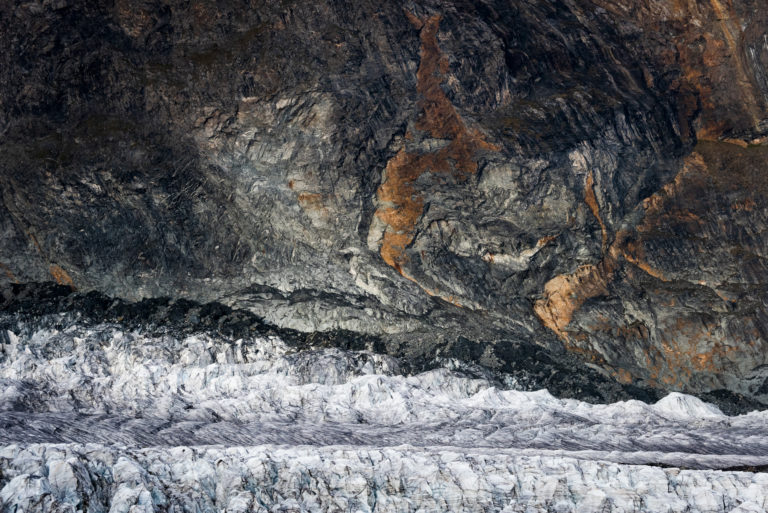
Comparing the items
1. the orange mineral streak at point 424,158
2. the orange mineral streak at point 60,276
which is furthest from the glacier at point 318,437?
the orange mineral streak at point 424,158

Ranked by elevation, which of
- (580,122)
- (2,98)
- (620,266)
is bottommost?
(620,266)

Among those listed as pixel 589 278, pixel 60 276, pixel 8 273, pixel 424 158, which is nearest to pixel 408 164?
pixel 424 158

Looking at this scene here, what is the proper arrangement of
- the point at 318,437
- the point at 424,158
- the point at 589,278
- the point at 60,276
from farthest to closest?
the point at 60,276
the point at 424,158
the point at 589,278
the point at 318,437

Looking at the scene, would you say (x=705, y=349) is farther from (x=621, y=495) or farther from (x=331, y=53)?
(x=331, y=53)

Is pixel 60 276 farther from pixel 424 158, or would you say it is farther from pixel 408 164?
pixel 424 158

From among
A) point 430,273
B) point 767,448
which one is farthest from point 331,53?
point 767,448

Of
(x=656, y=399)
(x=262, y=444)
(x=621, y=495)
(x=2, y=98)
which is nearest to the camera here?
(x=621, y=495)

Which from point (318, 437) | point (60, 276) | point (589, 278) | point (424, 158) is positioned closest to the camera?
point (318, 437)
